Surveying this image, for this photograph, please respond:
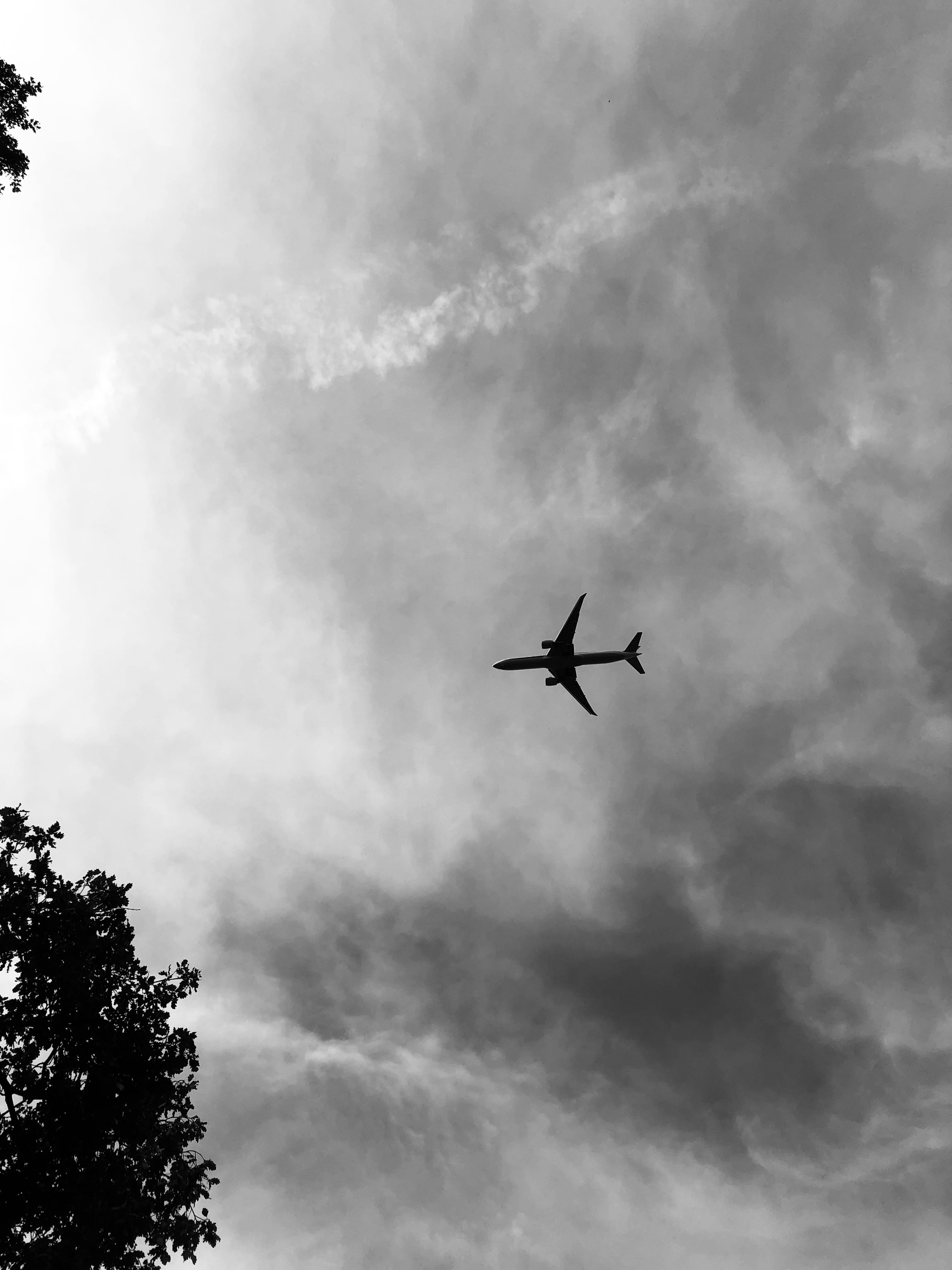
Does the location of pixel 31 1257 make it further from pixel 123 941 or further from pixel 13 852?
pixel 13 852

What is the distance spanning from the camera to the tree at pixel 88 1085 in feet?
78.6

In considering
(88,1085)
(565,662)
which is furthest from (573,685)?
(88,1085)

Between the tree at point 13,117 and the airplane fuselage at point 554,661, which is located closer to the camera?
the tree at point 13,117

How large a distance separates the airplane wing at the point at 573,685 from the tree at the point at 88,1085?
1561 inches

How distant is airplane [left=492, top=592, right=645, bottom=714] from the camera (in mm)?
61406

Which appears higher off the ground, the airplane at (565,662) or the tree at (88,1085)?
the airplane at (565,662)

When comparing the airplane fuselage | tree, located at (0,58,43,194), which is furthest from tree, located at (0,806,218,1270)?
the airplane fuselage

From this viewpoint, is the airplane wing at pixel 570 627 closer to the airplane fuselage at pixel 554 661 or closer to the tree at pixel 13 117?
the airplane fuselage at pixel 554 661

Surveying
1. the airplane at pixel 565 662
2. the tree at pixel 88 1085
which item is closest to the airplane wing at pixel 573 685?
the airplane at pixel 565 662

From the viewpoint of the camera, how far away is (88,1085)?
25.6 meters

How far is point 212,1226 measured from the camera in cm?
2533

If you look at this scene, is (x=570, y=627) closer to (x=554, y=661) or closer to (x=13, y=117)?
(x=554, y=661)

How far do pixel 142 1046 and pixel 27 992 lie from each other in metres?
4.47

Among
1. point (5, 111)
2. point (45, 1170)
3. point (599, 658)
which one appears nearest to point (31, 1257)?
point (45, 1170)
